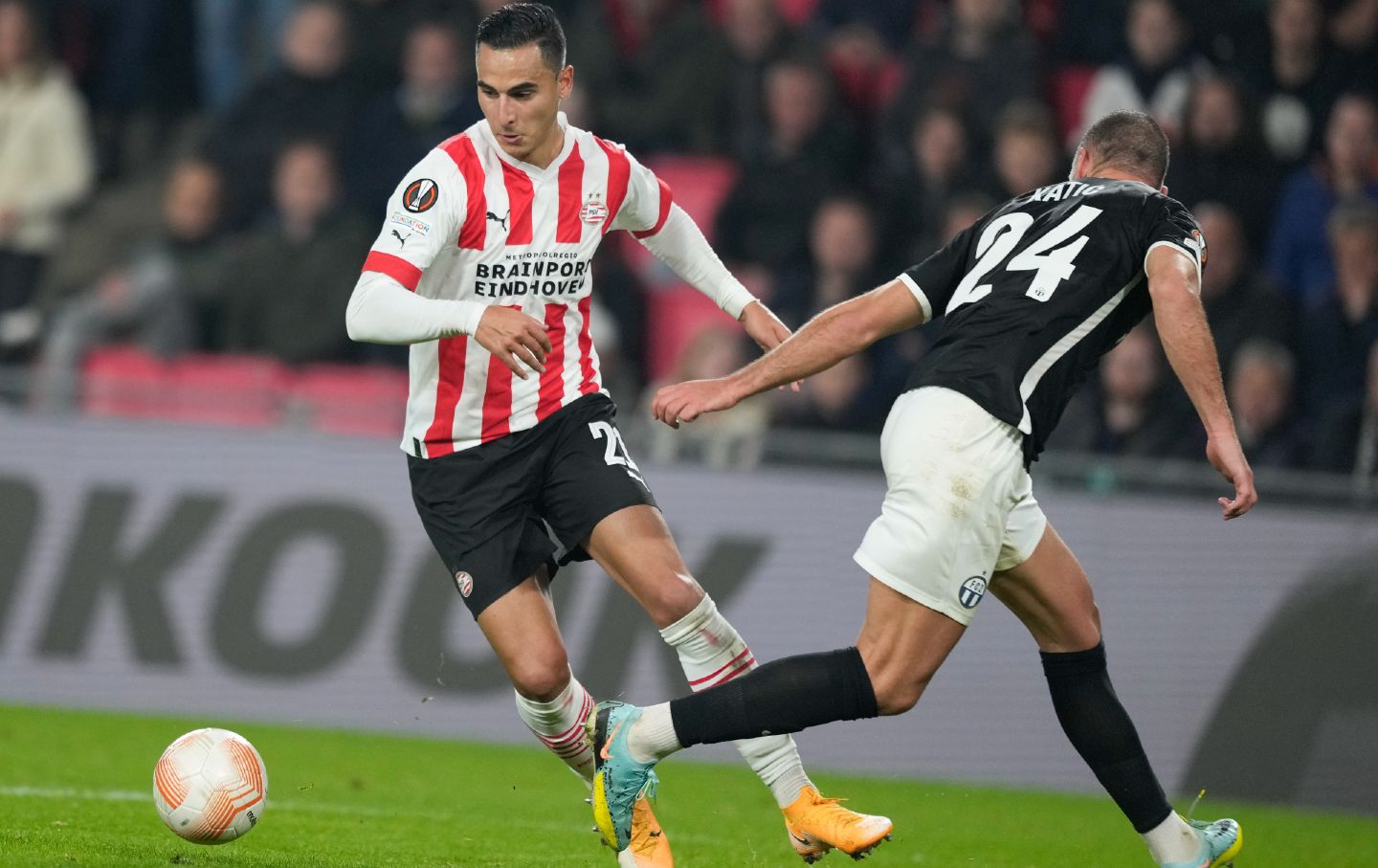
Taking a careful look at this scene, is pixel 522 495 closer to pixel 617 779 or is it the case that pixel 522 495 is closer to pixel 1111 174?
pixel 617 779

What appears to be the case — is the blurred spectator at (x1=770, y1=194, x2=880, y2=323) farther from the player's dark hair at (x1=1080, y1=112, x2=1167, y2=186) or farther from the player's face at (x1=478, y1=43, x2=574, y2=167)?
the player's dark hair at (x1=1080, y1=112, x2=1167, y2=186)

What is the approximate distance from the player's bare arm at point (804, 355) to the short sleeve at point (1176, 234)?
2.36 feet

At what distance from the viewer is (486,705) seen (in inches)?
380

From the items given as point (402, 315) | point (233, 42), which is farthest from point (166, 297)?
point (402, 315)

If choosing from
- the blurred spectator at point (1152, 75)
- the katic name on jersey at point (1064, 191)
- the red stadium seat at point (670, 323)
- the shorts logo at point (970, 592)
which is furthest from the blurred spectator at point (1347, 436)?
the shorts logo at point (970, 592)

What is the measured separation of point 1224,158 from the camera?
11.1 meters

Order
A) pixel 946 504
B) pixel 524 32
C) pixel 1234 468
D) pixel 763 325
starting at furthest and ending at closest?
pixel 763 325 → pixel 524 32 → pixel 946 504 → pixel 1234 468

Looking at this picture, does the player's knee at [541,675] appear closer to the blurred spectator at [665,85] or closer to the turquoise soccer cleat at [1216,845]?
the turquoise soccer cleat at [1216,845]

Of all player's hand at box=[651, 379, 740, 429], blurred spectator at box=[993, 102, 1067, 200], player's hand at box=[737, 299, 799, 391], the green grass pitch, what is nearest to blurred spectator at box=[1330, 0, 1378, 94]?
blurred spectator at box=[993, 102, 1067, 200]

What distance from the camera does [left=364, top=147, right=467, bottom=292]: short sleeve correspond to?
535 centimetres

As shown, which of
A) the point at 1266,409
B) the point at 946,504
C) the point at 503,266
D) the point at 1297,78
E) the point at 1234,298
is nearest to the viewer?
the point at 946,504

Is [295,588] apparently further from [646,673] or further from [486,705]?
[646,673]

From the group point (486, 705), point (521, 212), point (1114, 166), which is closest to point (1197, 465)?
point (486, 705)

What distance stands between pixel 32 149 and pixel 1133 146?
31.5 ft
